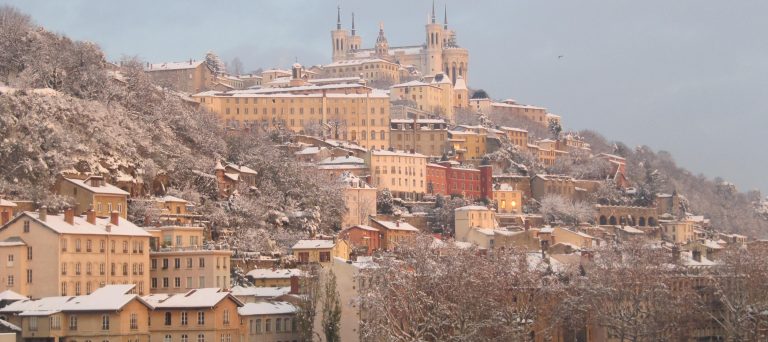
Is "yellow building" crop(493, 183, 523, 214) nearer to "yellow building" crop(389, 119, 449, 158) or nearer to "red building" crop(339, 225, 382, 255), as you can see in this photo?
"yellow building" crop(389, 119, 449, 158)

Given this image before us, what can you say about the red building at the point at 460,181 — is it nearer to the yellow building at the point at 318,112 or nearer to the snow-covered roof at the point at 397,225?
the yellow building at the point at 318,112

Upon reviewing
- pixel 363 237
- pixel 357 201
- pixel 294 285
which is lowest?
pixel 294 285

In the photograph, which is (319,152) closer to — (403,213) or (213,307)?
(403,213)

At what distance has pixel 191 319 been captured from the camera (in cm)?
7438

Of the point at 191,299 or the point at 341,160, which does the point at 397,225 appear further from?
the point at 191,299

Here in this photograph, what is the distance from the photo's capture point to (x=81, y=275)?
77.6 metres

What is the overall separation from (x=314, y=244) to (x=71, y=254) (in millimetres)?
25180

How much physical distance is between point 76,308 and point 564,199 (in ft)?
298

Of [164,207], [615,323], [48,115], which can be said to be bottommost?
[615,323]

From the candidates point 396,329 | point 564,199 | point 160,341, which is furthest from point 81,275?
point 564,199

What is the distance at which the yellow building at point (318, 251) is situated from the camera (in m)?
96.6

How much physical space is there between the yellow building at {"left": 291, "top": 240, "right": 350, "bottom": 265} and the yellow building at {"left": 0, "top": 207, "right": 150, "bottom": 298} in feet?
56.7

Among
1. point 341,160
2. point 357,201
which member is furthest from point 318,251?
point 341,160

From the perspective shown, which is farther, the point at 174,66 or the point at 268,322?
the point at 174,66
